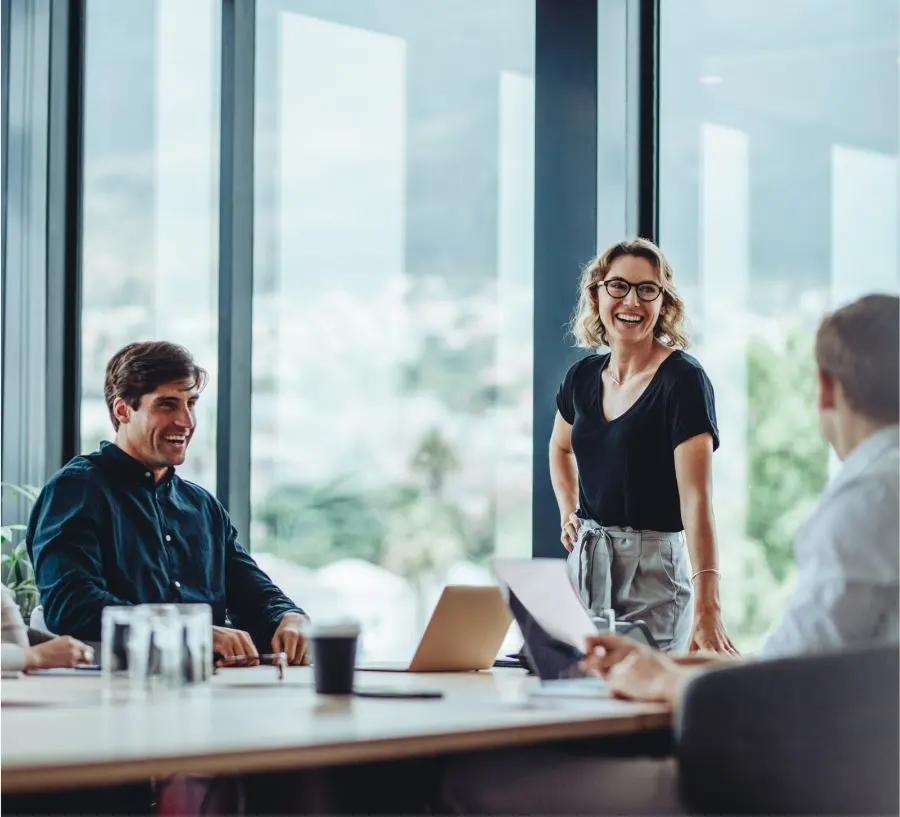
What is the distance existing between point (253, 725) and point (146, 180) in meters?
4.16

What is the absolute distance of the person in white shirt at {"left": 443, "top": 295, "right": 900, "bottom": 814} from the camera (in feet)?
5.81

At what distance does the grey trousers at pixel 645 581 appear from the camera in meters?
3.18

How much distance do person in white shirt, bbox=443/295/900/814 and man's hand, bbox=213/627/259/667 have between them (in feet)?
2.26

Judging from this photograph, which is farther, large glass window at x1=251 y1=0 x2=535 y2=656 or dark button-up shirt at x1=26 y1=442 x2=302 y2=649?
large glass window at x1=251 y1=0 x2=535 y2=656

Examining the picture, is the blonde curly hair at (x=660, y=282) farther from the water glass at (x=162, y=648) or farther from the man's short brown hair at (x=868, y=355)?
the water glass at (x=162, y=648)

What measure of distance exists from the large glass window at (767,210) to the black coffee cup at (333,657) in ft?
6.96

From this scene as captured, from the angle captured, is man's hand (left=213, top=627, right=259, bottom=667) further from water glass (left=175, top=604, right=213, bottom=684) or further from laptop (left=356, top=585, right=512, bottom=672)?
water glass (left=175, top=604, right=213, bottom=684)

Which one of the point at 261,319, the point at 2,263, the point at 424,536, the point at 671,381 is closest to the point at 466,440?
the point at 424,536

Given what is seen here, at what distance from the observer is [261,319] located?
208 inches

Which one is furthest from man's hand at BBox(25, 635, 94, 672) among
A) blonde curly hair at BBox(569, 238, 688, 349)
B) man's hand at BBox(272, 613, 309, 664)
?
blonde curly hair at BBox(569, 238, 688, 349)

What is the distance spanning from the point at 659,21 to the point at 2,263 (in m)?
2.74

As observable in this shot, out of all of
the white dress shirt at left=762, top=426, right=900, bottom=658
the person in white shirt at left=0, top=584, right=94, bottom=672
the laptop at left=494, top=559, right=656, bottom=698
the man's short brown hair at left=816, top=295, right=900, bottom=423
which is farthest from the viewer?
the person in white shirt at left=0, top=584, right=94, bottom=672

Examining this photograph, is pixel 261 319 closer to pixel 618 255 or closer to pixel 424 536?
pixel 424 536

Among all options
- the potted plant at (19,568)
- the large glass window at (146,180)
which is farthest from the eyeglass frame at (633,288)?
the potted plant at (19,568)
